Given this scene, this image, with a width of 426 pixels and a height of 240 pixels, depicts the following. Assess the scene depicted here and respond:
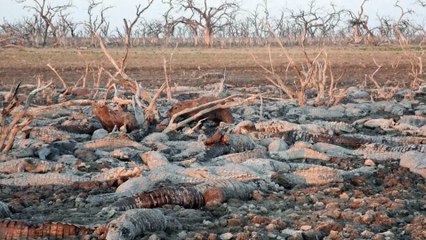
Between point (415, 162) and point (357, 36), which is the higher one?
point (415, 162)

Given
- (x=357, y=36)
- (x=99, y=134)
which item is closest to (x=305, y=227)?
(x=99, y=134)

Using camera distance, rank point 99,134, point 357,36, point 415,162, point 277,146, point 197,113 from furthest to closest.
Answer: point 357,36
point 197,113
point 99,134
point 277,146
point 415,162

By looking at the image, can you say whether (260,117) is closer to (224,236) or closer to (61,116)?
(61,116)

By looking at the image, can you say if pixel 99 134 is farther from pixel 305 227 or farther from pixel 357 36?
pixel 357 36

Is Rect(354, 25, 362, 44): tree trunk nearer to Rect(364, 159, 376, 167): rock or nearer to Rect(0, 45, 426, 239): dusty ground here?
Rect(0, 45, 426, 239): dusty ground

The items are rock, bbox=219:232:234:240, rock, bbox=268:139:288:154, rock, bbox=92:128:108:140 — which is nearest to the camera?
rock, bbox=219:232:234:240

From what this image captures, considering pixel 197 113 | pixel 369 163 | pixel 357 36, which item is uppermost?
pixel 197 113

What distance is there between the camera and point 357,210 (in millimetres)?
4203

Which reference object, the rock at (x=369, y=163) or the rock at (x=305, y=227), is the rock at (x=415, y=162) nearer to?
the rock at (x=369, y=163)

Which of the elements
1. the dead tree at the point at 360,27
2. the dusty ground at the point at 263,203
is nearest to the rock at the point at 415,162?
the dusty ground at the point at 263,203

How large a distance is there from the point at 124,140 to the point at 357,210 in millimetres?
2857

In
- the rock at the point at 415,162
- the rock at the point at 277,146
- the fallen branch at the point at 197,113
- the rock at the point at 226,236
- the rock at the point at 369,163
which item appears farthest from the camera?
the fallen branch at the point at 197,113

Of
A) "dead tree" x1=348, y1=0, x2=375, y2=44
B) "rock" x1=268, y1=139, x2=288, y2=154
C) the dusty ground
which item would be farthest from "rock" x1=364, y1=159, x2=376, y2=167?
"dead tree" x1=348, y1=0, x2=375, y2=44

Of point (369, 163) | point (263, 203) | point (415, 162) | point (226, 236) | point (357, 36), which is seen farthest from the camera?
point (357, 36)
